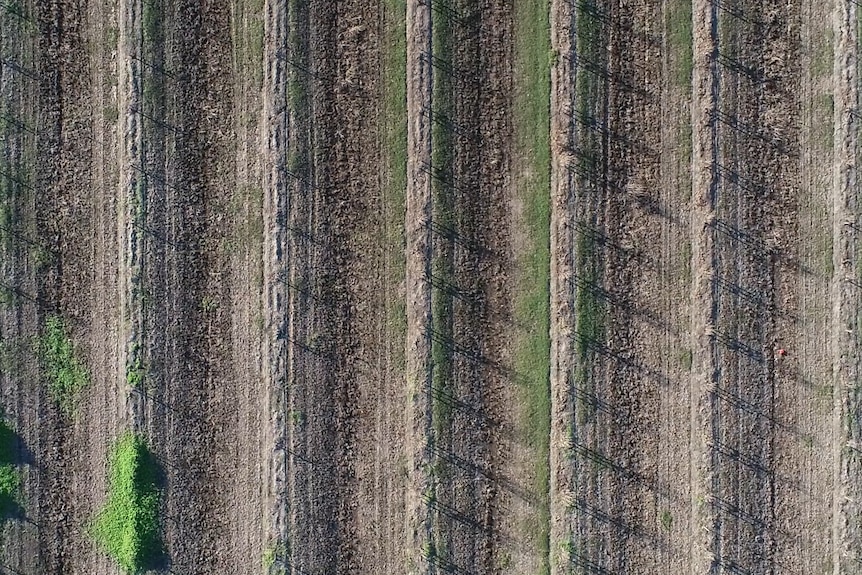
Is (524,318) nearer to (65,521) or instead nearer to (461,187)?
(461,187)

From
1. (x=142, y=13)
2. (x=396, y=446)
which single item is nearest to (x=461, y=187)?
(x=396, y=446)

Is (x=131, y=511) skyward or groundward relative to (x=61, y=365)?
groundward

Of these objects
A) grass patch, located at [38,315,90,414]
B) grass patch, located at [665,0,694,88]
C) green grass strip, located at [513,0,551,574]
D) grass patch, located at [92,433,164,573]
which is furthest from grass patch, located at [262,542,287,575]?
grass patch, located at [665,0,694,88]

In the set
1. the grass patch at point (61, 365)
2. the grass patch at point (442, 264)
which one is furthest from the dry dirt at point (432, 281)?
the grass patch at point (61, 365)

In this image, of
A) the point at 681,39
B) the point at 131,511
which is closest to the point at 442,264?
the point at 681,39

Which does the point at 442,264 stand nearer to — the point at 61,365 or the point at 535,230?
the point at 535,230

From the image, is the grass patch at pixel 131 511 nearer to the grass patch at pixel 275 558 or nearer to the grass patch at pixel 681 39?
the grass patch at pixel 275 558
